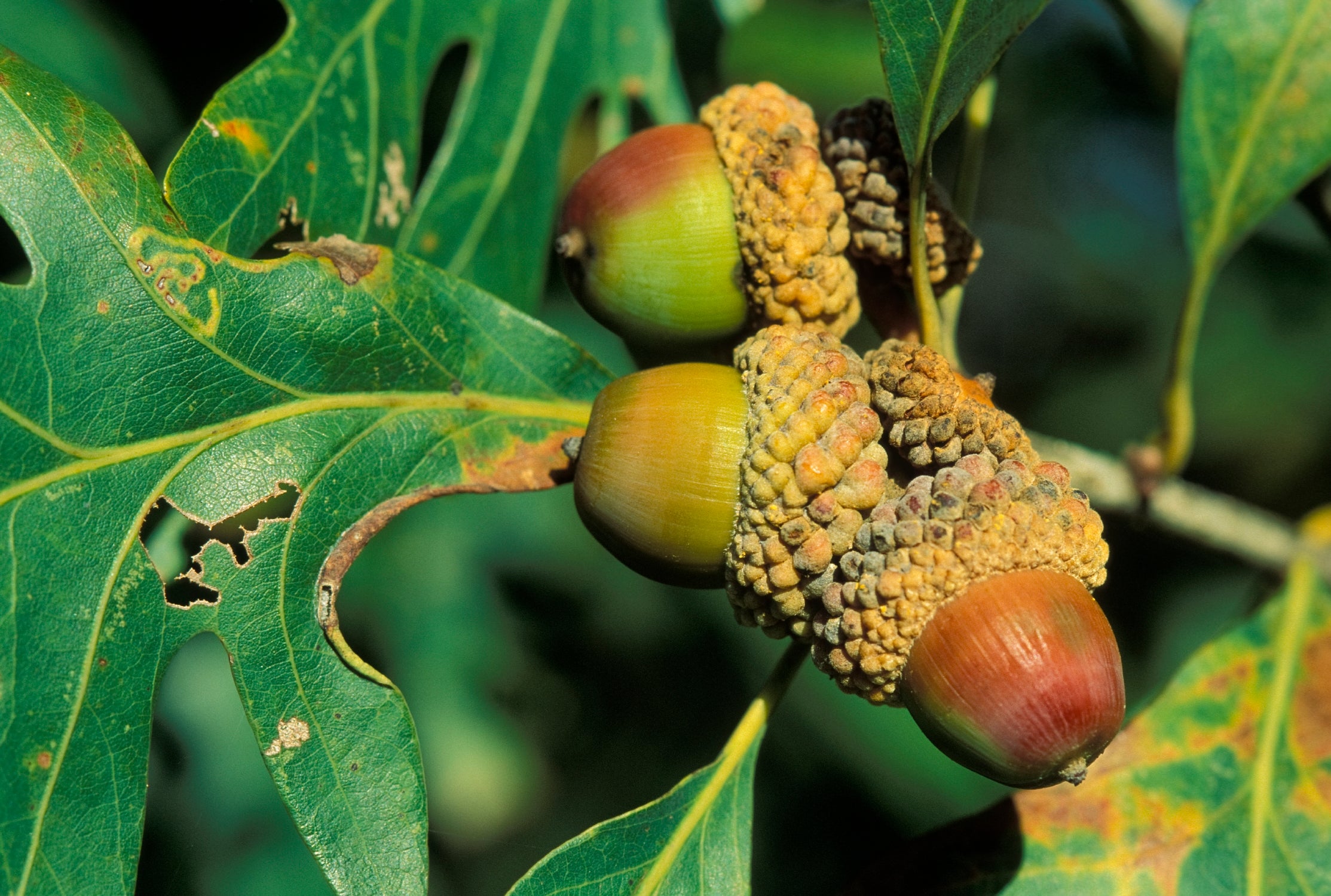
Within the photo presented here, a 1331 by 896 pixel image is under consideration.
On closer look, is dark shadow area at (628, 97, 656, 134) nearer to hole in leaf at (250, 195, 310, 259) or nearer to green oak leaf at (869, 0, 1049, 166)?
hole in leaf at (250, 195, 310, 259)

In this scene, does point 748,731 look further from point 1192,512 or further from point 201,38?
point 201,38

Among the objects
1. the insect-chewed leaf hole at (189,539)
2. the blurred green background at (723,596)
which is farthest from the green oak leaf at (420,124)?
the insect-chewed leaf hole at (189,539)

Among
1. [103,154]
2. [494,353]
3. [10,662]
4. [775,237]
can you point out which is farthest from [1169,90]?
[10,662]

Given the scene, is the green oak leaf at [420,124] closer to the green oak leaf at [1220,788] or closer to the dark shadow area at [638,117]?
the dark shadow area at [638,117]

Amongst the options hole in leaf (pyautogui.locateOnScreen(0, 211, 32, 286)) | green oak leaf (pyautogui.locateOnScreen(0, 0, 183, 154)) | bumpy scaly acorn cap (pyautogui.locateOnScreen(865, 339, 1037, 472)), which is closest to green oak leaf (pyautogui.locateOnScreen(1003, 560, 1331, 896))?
bumpy scaly acorn cap (pyautogui.locateOnScreen(865, 339, 1037, 472))

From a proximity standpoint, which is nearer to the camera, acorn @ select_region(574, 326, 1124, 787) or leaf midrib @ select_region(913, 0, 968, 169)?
acorn @ select_region(574, 326, 1124, 787)

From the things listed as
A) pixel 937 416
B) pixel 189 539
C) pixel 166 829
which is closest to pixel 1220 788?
pixel 937 416
